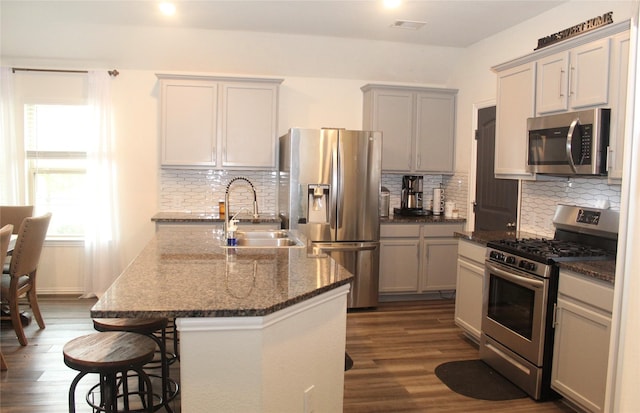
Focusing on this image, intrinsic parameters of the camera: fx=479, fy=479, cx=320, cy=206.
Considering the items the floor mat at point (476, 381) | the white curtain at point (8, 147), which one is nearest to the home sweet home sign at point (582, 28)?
the floor mat at point (476, 381)

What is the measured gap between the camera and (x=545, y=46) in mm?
3350

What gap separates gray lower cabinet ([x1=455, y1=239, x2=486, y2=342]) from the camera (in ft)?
12.3

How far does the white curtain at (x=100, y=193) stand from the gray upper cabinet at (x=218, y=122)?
655 millimetres

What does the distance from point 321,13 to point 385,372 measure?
3076 mm

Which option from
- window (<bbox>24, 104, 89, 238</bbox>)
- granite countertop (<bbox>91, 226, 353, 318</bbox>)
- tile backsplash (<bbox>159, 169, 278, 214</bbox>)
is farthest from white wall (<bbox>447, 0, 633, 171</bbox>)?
window (<bbox>24, 104, 89, 238</bbox>)

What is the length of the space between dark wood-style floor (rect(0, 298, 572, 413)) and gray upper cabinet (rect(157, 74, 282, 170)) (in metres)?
1.86

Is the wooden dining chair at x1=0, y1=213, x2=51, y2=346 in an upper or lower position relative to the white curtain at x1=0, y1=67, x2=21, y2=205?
lower

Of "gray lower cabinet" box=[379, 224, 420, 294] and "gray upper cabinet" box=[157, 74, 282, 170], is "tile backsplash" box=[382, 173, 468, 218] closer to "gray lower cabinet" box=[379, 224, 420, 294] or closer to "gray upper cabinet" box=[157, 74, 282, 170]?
"gray lower cabinet" box=[379, 224, 420, 294]

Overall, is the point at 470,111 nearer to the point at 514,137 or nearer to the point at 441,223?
the point at 441,223

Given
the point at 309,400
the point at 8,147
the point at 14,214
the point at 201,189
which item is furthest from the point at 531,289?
the point at 8,147

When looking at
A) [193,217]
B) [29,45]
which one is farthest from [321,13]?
[29,45]

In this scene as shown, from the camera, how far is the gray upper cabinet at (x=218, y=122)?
497 cm

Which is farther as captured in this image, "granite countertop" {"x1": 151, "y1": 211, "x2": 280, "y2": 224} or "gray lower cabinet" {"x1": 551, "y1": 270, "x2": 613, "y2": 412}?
"granite countertop" {"x1": 151, "y1": 211, "x2": 280, "y2": 224}

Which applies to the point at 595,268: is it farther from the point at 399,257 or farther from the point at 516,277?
the point at 399,257
